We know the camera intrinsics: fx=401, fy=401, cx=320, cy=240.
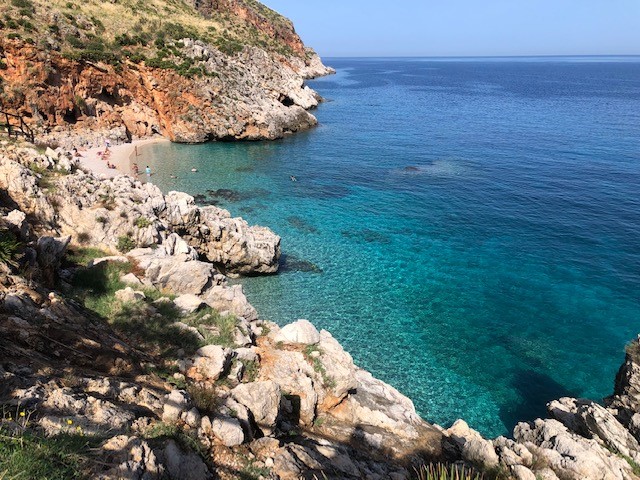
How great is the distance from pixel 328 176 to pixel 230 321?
37.2 metres

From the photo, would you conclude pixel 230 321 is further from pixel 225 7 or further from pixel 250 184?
pixel 225 7

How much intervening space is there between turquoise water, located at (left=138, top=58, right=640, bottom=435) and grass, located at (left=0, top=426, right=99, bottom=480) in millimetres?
15649

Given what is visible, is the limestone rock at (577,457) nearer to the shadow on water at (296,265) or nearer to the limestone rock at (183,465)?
the limestone rock at (183,465)

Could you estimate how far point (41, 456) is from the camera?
5.68 m

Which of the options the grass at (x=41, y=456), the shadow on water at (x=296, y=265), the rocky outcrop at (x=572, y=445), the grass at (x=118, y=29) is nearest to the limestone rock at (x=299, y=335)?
the rocky outcrop at (x=572, y=445)

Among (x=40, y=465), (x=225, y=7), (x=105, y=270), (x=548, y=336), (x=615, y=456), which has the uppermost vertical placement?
(x=225, y=7)

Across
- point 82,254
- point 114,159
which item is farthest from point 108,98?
point 82,254

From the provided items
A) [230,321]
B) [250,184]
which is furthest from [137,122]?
[230,321]

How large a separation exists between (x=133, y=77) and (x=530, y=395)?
64146 mm

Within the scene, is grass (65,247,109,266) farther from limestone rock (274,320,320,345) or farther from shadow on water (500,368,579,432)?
shadow on water (500,368,579,432)

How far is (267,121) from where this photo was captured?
66.8 meters

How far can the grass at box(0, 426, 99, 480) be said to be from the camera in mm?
5344

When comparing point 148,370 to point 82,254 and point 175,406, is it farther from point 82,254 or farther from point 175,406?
point 82,254

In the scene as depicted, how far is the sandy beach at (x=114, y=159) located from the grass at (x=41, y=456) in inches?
1593
